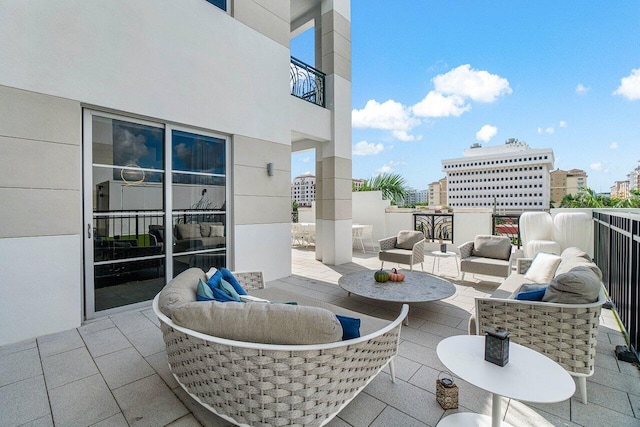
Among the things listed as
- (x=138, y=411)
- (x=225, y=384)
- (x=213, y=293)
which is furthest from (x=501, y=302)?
(x=138, y=411)

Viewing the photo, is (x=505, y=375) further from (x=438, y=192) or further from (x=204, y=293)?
(x=438, y=192)

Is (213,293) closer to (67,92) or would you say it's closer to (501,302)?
(501,302)

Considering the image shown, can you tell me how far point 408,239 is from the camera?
580 centimetres

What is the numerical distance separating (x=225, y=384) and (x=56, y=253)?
2.81 meters

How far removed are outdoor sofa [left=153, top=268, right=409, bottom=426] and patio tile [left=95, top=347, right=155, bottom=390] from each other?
866 millimetres

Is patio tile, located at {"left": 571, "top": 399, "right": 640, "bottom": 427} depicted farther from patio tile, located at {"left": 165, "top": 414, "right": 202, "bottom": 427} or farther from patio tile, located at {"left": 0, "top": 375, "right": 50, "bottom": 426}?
patio tile, located at {"left": 0, "top": 375, "right": 50, "bottom": 426}

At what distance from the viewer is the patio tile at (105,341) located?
264cm

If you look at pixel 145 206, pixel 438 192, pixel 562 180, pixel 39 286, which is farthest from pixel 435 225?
pixel 562 180

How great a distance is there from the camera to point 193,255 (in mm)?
4301

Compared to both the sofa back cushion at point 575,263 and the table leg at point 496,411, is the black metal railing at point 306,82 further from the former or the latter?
the table leg at point 496,411

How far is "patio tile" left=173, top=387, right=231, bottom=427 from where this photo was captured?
69.1 inches

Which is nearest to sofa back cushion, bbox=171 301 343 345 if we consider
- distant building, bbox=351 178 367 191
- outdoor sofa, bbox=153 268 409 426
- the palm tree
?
outdoor sofa, bbox=153 268 409 426

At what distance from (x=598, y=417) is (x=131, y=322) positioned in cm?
418

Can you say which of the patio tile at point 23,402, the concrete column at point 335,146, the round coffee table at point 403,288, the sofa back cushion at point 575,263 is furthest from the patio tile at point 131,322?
the sofa back cushion at point 575,263
